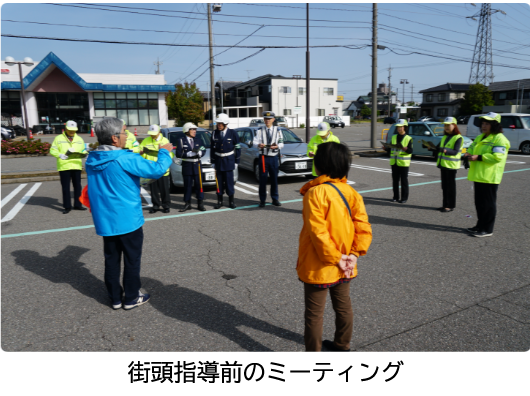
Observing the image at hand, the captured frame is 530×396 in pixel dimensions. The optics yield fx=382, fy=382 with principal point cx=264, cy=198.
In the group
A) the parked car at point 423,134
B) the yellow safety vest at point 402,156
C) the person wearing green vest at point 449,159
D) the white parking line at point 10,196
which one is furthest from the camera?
the parked car at point 423,134

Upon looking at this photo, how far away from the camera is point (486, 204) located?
19.3 feet

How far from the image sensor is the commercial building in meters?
39.2

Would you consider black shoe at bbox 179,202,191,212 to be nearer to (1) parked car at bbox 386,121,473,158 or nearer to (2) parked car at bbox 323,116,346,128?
(1) parked car at bbox 386,121,473,158

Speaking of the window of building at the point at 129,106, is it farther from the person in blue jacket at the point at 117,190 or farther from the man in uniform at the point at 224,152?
the person in blue jacket at the point at 117,190

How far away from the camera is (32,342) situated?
10.6 feet

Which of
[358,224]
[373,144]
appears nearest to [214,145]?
[358,224]

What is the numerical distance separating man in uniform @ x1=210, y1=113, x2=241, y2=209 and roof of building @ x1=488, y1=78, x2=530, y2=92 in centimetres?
6131

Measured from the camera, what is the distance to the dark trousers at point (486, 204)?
5.86 m

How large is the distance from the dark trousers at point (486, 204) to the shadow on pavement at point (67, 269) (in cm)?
546

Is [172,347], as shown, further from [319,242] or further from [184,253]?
[184,253]

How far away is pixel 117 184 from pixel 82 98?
142 feet

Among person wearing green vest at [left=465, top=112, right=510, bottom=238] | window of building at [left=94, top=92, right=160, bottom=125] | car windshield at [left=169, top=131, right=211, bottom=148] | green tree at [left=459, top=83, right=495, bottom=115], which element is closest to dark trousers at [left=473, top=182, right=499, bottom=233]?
person wearing green vest at [left=465, top=112, right=510, bottom=238]

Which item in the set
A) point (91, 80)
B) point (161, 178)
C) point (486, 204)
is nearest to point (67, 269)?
point (161, 178)

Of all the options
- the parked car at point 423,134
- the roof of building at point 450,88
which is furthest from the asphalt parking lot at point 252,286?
the roof of building at point 450,88
